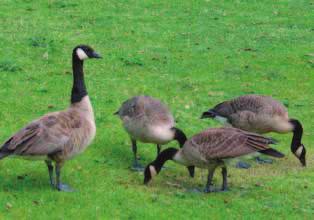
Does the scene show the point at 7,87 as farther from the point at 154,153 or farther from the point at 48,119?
the point at 48,119

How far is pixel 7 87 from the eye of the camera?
50.4 feet

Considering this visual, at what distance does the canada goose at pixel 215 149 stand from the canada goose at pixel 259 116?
188cm

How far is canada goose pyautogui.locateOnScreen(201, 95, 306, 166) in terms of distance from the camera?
12.8 metres

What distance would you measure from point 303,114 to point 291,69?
10.1 feet

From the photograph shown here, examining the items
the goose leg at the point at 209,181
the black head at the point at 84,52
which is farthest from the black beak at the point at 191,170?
the black head at the point at 84,52

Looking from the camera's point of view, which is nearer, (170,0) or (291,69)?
(291,69)

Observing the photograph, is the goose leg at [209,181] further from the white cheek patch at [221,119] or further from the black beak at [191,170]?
the white cheek patch at [221,119]

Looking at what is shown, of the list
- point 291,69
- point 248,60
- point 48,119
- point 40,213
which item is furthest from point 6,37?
point 40,213

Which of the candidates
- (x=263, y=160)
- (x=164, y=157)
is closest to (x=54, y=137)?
(x=164, y=157)

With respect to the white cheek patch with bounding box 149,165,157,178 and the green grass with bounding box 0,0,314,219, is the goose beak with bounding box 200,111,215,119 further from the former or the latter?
the white cheek patch with bounding box 149,165,157,178

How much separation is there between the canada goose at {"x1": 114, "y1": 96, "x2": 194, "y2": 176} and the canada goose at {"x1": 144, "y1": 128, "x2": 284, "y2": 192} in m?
0.56

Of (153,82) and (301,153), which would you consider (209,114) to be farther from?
(153,82)

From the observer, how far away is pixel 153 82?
1655 cm

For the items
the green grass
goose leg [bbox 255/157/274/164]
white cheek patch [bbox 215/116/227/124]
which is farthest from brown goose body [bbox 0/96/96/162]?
goose leg [bbox 255/157/274/164]
